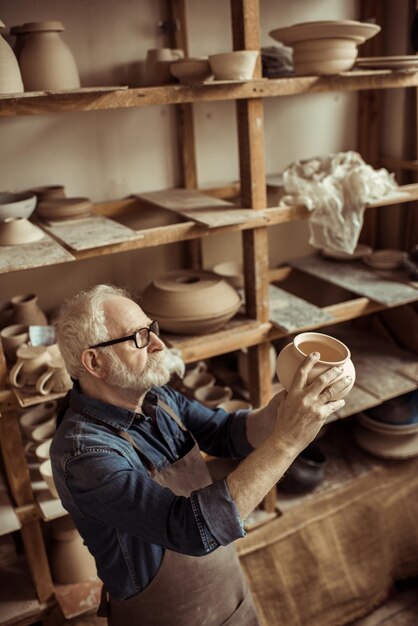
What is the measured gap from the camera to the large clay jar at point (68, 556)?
8.16 ft

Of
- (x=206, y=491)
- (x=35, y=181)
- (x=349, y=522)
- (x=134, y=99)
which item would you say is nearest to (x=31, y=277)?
(x=35, y=181)

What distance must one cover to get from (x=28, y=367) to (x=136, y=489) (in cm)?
89

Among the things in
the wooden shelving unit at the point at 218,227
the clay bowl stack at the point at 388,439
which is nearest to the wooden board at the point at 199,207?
the wooden shelving unit at the point at 218,227

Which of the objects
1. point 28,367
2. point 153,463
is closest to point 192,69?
point 28,367

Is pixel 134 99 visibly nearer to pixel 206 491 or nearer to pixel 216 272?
pixel 216 272

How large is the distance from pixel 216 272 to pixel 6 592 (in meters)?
1.65

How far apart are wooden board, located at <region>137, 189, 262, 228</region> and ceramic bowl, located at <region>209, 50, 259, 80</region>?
0.48m

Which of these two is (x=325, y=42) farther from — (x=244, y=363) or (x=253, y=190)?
(x=244, y=363)

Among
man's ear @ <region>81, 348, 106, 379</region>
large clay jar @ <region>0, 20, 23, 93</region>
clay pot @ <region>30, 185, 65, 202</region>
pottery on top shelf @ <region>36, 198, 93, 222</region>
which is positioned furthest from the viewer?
clay pot @ <region>30, 185, 65, 202</region>

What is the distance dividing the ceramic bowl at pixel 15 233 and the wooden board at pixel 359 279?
4.95ft

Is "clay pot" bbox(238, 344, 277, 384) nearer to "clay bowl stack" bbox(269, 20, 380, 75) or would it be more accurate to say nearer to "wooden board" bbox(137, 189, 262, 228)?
"wooden board" bbox(137, 189, 262, 228)

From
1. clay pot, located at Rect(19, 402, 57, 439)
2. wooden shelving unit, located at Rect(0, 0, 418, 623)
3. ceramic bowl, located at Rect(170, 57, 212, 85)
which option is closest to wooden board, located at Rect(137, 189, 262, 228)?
wooden shelving unit, located at Rect(0, 0, 418, 623)

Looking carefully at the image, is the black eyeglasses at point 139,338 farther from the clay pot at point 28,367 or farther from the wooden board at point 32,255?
the clay pot at point 28,367

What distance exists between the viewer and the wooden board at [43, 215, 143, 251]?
2.03 meters
